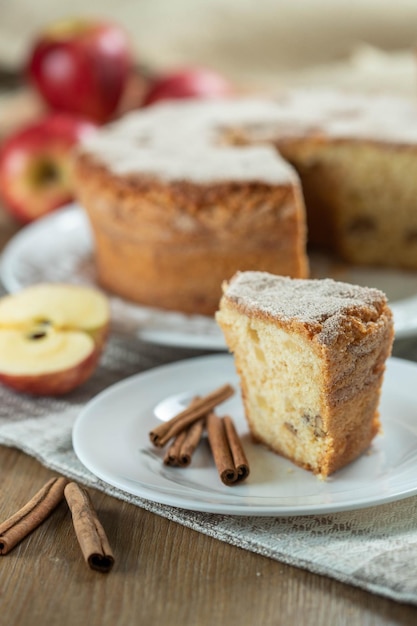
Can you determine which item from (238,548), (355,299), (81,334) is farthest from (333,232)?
(238,548)

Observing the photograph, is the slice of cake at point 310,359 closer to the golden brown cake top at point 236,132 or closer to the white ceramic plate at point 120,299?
the white ceramic plate at point 120,299

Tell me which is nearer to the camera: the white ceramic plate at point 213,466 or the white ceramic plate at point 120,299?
the white ceramic plate at point 213,466

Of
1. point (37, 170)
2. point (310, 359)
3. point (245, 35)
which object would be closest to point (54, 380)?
point (310, 359)

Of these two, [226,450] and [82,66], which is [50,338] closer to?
[226,450]

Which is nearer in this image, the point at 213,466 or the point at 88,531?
the point at 88,531

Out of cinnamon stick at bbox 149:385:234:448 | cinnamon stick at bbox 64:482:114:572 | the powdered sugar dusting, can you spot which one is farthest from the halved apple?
the powdered sugar dusting

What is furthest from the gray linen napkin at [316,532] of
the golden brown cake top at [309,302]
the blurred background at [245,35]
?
the blurred background at [245,35]

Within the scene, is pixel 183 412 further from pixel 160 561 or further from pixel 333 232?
pixel 333 232
